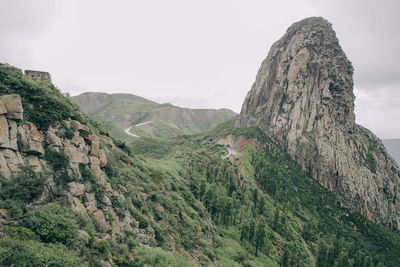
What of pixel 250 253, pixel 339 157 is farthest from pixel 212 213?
pixel 339 157

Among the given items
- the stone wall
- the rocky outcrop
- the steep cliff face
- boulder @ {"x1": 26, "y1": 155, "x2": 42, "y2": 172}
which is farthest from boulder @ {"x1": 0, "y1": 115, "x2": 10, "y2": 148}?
the steep cliff face

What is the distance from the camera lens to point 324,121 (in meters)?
129

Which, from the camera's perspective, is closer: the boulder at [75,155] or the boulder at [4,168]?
the boulder at [4,168]

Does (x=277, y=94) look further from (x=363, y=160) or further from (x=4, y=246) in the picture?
(x=4, y=246)

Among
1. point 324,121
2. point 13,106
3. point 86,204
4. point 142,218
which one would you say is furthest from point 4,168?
point 324,121

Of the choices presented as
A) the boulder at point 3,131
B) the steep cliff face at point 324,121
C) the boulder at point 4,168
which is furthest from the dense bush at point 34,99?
the steep cliff face at point 324,121

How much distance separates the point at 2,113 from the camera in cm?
1684

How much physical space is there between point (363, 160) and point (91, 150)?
157570mm

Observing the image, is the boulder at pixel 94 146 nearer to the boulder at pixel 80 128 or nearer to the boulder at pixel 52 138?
the boulder at pixel 80 128

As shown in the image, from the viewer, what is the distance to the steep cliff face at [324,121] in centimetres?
12106

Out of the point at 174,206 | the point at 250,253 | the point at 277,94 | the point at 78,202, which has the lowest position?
the point at 250,253

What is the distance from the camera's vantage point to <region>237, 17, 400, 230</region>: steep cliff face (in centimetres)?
12106

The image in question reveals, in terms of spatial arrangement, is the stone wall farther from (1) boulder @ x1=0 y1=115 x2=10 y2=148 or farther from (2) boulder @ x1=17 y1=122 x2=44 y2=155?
(1) boulder @ x1=0 y1=115 x2=10 y2=148

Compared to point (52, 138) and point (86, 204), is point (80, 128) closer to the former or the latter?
point (52, 138)
